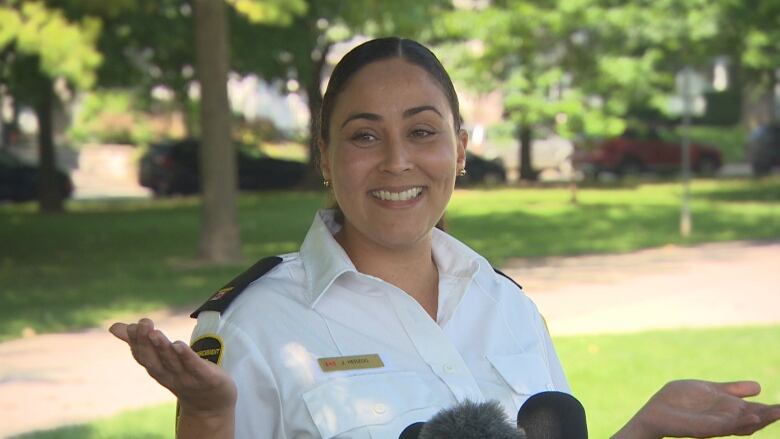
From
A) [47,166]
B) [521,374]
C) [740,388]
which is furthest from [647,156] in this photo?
[521,374]

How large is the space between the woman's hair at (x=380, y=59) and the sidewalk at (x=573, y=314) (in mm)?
5265

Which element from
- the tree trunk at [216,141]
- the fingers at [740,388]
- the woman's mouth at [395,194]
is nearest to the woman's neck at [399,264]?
the woman's mouth at [395,194]

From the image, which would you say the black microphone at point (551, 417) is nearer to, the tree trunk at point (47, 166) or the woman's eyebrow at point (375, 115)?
the woman's eyebrow at point (375, 115)

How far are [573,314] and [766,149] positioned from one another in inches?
1064

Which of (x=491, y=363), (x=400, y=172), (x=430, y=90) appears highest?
(x=430, y=90)

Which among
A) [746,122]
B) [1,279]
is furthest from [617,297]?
[746,122]

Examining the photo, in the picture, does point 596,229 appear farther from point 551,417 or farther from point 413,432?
point 413,432

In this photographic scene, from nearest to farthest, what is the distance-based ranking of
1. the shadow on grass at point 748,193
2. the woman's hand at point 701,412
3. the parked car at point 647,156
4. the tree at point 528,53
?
the woman's hand at point 701,412 → the tree at point 528,53 → the shadow on grass at point 748,193 → the parked car at point 647,156

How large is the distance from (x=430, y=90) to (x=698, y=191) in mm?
28728

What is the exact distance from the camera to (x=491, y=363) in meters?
2.49

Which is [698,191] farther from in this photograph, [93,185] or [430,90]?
[430,90]

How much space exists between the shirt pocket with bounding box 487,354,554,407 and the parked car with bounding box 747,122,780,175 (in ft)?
117

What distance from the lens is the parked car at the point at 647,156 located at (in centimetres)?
3875

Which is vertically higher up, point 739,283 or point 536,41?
point 536,41
